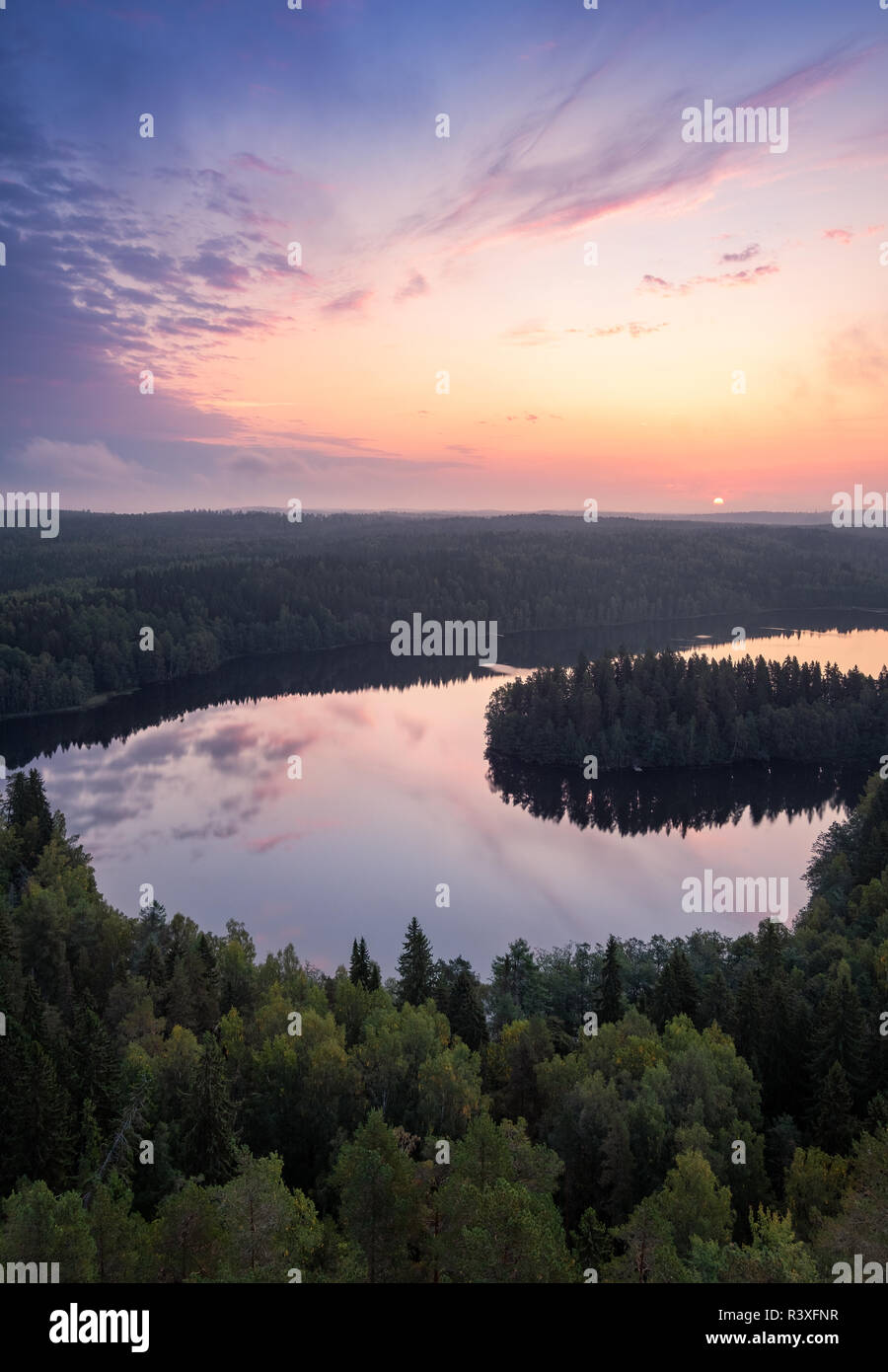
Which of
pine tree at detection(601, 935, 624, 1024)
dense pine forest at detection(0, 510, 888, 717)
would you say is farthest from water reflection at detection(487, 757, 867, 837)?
dense pine forest at detection(0, 510, 888, 717)

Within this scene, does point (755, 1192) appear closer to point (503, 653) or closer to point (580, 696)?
point (580, 696)

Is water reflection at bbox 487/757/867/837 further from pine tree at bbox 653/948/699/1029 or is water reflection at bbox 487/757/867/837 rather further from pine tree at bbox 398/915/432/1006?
pine tree at bbox 398/915/432/1006

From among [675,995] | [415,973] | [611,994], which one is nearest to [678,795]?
[611,994]

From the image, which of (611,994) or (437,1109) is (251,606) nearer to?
(611,994)

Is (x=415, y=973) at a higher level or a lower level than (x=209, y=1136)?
lower
